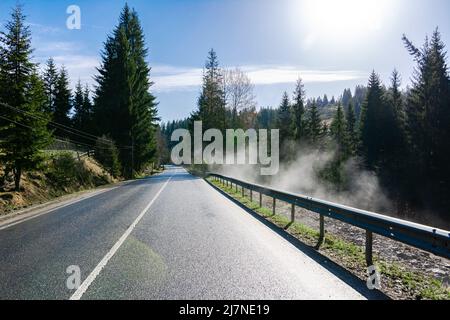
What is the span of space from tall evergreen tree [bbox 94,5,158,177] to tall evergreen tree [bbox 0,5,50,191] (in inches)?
868

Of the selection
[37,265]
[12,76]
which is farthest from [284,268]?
[12,76]

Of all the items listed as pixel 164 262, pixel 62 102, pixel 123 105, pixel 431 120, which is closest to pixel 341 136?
pixel 431 120

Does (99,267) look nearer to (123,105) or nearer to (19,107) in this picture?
(19,107)

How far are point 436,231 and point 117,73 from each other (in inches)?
1647

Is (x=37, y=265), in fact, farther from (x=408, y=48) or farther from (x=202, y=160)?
(x=202, y=160)

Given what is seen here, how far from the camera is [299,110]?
51562mm

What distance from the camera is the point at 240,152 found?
48.2 meters

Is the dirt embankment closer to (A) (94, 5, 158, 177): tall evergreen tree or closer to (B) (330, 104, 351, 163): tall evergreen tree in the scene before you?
(A) (94, 5, 158, 177): tall evergreen tree

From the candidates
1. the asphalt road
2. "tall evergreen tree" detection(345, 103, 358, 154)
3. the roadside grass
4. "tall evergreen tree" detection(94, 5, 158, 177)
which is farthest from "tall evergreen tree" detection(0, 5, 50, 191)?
"tall evergreen tree" detection(345, 103, 358, 154)

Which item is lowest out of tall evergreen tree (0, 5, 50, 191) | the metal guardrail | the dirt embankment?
the dirt embankment

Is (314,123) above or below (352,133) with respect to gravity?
above

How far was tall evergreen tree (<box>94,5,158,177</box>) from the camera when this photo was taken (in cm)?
4138

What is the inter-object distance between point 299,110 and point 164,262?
48.1 metres

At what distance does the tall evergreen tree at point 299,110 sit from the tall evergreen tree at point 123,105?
71.5 feet
